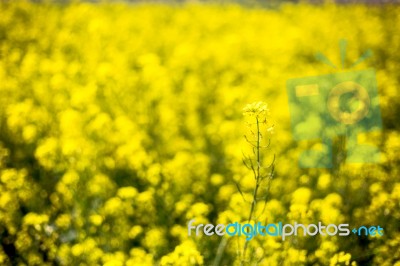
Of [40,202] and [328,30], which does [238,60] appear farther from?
[40,202]

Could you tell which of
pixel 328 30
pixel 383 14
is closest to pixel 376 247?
pixel 328 30

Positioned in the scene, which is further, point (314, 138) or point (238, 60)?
point (238, 60)

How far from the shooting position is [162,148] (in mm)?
4016

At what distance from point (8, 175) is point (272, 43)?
4370 millimetres

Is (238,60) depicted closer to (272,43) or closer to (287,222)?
(272,43)

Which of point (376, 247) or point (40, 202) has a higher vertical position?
point (40, 202)

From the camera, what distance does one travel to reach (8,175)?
3.23m

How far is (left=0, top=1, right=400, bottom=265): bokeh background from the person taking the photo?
2934mm

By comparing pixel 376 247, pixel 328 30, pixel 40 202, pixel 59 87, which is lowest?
pixel 376 247

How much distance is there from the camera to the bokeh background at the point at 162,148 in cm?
293

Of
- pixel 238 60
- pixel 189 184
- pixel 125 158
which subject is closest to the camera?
pixel 189 184

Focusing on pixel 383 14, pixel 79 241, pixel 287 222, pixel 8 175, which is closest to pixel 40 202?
pixel 8 175

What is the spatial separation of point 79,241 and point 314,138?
204 cm

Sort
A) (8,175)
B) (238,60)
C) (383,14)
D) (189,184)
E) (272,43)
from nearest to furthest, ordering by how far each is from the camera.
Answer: (8,175) < (189,184) < (238,60) < (272,43) < (383,14)
